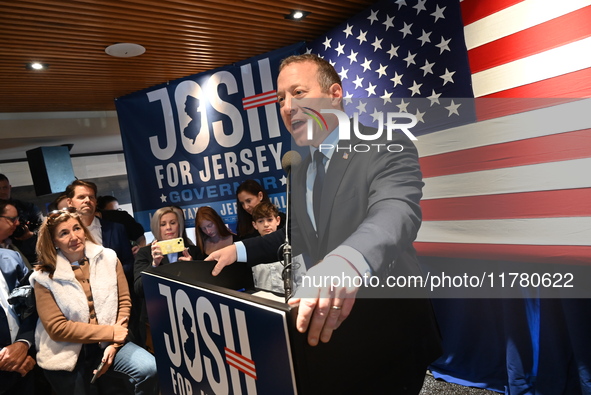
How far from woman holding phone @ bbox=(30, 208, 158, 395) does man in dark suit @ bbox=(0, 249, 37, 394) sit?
0.32 ft

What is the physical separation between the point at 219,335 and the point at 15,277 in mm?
2151

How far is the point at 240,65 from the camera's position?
416 cm

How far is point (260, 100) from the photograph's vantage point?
400 centimetres

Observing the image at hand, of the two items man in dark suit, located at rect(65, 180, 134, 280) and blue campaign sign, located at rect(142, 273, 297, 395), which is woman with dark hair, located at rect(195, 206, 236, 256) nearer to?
man in dark suit, located at rect(65, 180, 134, 280)

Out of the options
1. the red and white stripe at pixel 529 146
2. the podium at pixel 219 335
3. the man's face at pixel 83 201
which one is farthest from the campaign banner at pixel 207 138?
the podium at pixel 219 335

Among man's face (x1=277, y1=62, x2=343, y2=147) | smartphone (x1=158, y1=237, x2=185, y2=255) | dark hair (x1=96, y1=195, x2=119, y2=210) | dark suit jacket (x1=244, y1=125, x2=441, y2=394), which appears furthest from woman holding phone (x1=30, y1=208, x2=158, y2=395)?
dark hair (x1=96, y1=195, x2=119, y2=210)

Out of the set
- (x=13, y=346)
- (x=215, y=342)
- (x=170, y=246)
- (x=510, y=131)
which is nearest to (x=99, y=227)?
(x=170, y=246)

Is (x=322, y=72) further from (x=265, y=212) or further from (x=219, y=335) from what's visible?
(x=265, y=212)

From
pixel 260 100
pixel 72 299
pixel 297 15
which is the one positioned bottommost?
pixel 72 299

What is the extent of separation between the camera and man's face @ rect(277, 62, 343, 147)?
104cm

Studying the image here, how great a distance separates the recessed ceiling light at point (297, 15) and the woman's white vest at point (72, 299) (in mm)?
2154

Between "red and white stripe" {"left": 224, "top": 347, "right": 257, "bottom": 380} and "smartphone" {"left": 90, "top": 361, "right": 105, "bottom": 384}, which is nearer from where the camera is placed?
"red and white stripe" {"left": 224, "top": 347, "right": 257, "bottom": 380}

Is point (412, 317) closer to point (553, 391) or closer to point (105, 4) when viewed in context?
point (553, 391)

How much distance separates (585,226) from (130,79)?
4430 mm
